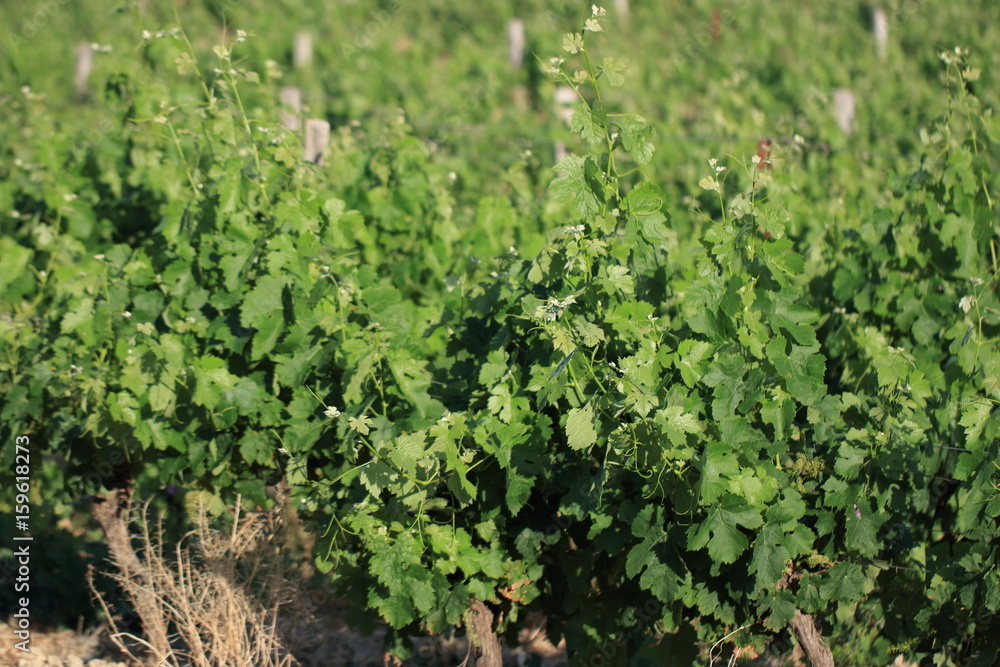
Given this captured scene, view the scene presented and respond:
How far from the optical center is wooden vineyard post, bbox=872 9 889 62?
13.4 metres

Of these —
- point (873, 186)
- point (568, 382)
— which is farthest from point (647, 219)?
point (873, 186)

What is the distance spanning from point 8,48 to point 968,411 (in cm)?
1447

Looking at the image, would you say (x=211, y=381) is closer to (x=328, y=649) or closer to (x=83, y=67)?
(x=328, y=649)

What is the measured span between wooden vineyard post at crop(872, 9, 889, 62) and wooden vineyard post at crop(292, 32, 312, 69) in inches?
327

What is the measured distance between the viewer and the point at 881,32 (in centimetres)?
1362

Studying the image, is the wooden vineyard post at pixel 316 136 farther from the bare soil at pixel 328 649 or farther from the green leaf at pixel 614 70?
the green leaf at pixel 614 70

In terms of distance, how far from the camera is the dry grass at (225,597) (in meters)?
2.91

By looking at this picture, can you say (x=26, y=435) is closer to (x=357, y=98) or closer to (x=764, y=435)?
(x=764, y=435)

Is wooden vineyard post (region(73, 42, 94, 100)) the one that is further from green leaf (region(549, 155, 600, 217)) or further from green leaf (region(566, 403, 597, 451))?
green leaf (region(566, 403, 597, 451))

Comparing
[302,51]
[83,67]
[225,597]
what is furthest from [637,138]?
[83,67]

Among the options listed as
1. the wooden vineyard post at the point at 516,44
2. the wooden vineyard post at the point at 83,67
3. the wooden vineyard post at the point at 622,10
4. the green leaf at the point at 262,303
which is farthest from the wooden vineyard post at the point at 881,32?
the green leaf at the point at 262,303

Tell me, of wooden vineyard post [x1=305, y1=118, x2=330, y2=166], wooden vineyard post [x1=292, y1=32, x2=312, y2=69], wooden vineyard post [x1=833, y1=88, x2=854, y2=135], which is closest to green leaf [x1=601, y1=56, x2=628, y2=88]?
wooden vineyard post [x1=305, y1=118, x2=330, y2=166]

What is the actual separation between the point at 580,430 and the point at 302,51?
38.0 feet

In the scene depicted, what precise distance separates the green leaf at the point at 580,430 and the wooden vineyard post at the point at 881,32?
1290cm
